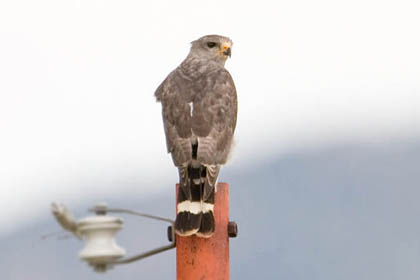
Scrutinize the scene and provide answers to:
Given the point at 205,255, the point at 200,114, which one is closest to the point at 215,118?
the point at 200,114

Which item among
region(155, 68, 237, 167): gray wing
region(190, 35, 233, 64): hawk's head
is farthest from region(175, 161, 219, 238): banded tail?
region(190, 35, 233, 64): hawk's head

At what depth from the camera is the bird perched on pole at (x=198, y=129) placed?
1251 cm

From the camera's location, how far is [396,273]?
19625 cm

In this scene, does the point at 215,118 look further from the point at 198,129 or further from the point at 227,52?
the point at 227,52

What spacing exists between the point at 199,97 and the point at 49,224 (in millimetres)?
176413

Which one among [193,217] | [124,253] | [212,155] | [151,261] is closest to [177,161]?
[212,155]

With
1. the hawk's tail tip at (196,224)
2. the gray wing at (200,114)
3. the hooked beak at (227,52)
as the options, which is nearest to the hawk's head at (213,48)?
the hooked beak at (227,52)

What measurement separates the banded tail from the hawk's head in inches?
113

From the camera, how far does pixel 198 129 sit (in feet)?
45.0

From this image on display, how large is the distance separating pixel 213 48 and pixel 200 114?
223 cm

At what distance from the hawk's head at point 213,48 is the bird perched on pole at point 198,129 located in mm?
188

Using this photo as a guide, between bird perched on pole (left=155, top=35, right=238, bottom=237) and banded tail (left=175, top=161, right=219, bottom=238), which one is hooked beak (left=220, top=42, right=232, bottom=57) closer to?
bird perched on pole (left=155, top=35, right=238, bottom=237)

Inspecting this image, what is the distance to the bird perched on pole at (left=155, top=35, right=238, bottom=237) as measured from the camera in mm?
12508

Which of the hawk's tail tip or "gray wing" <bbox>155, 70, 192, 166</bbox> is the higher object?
"gray wing" <bbox>155, 70, 192, 166</bbox>
